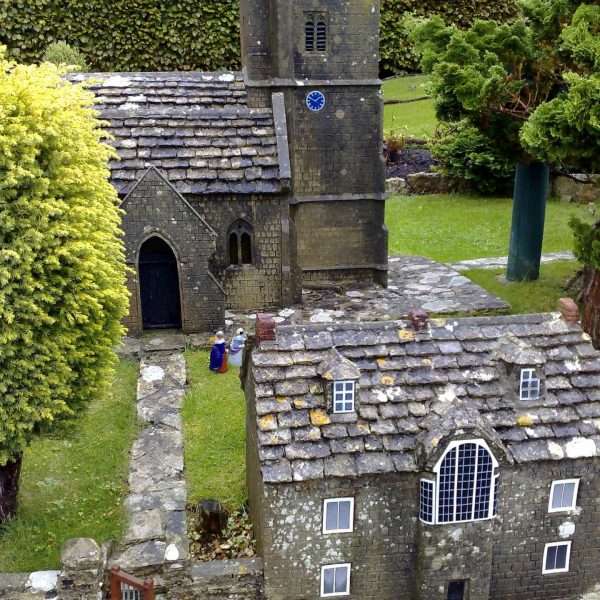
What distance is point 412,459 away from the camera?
10664 millimetres

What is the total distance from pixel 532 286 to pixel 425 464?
560 inches

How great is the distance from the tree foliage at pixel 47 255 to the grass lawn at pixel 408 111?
1139 inches

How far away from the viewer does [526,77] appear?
20328mm

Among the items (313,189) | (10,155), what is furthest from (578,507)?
(313,189)

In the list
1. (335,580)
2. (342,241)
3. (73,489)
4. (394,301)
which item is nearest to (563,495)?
(335,580)

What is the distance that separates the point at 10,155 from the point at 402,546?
8003 mm

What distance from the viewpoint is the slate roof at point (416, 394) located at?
34.9 feet

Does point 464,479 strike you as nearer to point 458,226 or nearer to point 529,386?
point 529,386

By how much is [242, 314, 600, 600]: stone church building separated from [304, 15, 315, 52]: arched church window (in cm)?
1208

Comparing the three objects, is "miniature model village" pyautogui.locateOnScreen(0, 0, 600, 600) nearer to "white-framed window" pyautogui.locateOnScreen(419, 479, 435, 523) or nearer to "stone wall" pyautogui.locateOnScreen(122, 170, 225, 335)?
"white-framed window" pyautogui.locateOnScreen(419, 479, 435, 523)

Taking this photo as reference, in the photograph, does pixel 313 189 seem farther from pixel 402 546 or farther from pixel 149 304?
pixel 402 546

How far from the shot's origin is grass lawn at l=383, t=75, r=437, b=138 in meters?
39.4

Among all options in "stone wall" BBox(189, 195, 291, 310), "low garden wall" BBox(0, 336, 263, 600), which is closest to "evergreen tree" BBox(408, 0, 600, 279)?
"stone wall" BBox(189, 195, 291, 310)

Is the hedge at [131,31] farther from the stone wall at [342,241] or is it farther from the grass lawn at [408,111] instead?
the stone wall at [342,241]
